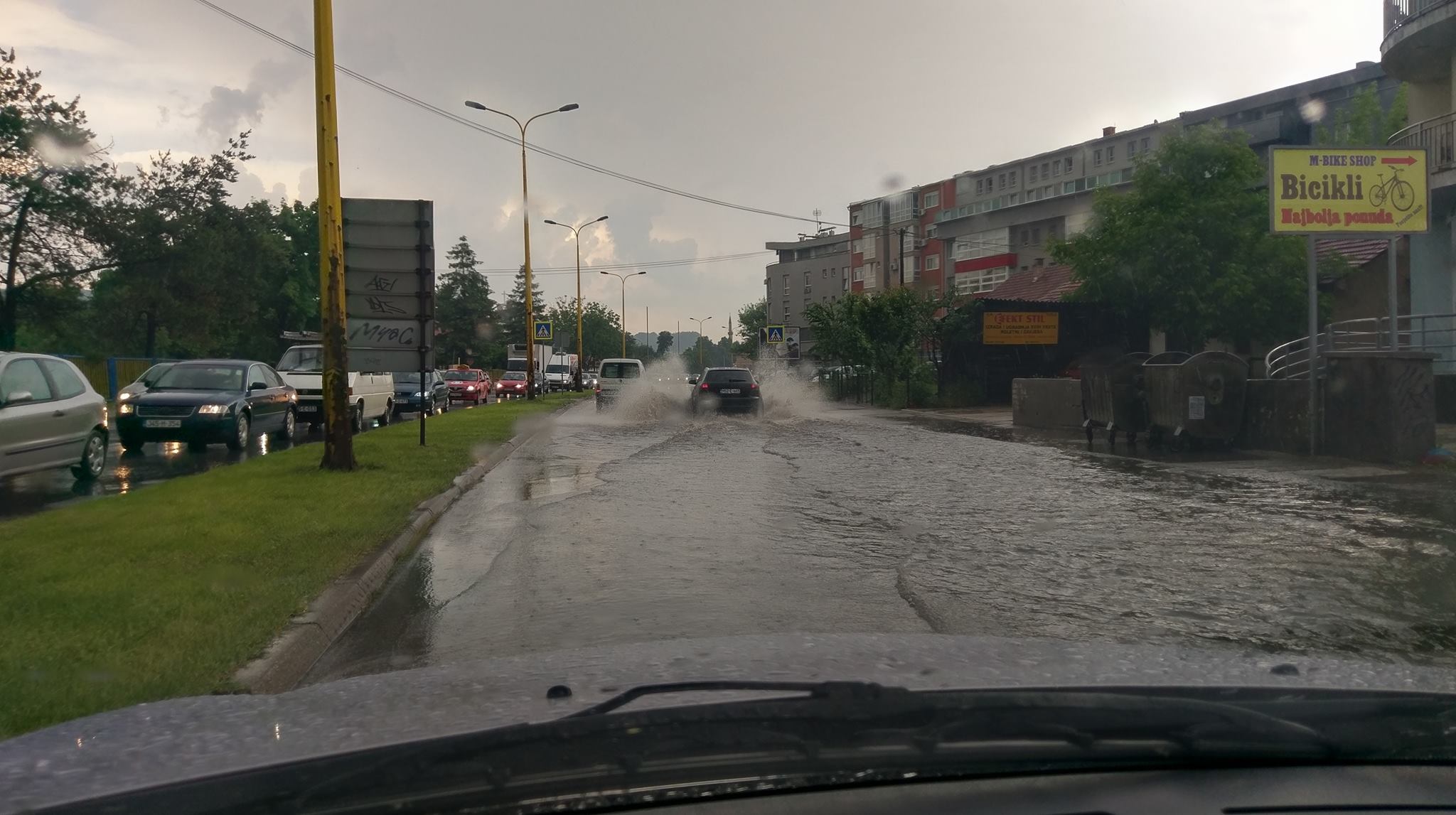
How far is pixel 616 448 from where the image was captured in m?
19.5

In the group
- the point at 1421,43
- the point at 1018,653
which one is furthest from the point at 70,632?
the point at 1421,43

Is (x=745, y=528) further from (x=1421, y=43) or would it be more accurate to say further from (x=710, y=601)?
(x=1421, y=43)

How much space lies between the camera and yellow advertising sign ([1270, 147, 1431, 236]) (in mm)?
17469

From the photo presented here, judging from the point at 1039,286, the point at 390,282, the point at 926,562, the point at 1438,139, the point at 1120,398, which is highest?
the point at 1438,139

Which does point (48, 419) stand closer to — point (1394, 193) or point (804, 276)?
point (1394, 193)

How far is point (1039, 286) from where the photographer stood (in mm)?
46656

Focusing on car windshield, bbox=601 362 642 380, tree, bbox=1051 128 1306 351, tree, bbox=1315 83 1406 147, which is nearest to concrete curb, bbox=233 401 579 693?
car windshield, bbox=601 362 642 380

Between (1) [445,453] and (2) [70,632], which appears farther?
(1) [445,453]

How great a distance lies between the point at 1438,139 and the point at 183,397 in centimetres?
2431

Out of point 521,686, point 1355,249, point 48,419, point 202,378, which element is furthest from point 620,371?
point 521,686

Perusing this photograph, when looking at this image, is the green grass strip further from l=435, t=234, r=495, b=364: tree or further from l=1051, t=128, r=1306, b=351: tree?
l=435, t=234, r=495, b=364: tree

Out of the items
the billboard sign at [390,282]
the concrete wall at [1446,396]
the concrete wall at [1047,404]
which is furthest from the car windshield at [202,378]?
the concrete wall at [1446,396]

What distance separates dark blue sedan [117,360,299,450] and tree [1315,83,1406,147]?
130 feet

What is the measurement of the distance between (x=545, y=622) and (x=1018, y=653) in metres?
3.57
